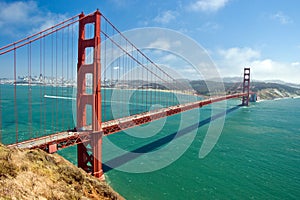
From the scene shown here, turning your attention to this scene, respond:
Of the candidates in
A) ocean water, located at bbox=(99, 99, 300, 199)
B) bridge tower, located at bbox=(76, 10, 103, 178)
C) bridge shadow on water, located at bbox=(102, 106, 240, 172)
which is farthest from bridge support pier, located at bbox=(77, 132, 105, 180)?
bridge shadow on water, located at bbox=(102, 106, 240, 172)

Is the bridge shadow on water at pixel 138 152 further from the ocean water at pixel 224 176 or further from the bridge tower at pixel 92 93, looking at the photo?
the bridge tower at pixel 92 93

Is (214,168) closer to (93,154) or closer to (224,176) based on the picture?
(224,176)

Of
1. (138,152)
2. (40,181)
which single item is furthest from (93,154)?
(40,181)

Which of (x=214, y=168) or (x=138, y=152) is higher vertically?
(x=138, y=152)

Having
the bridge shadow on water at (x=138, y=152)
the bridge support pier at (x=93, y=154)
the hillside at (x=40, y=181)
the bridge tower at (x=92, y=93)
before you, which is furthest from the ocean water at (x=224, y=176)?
the hillside at (x=40, y=181)

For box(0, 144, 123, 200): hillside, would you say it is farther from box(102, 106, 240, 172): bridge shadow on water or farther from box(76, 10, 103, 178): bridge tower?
box(102, 106, 240, 172): bridge shadow on water

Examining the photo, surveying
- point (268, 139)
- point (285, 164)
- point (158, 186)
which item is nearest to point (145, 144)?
point (158, 186)
